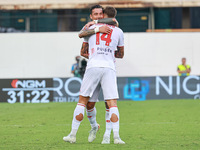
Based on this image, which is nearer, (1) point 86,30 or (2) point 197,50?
(1) point 86,30

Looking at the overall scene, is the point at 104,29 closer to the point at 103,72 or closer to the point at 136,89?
the point at 103,72

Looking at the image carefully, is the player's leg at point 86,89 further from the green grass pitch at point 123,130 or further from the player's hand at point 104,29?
the player's hand at point 104,29

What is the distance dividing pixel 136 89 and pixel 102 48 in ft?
41.6

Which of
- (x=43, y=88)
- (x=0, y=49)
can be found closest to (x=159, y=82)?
(x=43, y=88)

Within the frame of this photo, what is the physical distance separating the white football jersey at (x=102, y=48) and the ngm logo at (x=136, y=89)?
1247cm

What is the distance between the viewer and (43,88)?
19.2 m

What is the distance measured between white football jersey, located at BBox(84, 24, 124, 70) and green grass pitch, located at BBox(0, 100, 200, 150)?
111 cm

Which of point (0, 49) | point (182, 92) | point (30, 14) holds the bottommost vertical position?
point (182, 92)

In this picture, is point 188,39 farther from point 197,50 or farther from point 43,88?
point 43,88

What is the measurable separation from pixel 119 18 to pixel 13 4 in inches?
236

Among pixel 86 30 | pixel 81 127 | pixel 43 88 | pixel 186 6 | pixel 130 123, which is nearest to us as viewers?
pixel 86 30

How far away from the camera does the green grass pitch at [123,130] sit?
7015mm

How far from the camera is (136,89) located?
19.7 metres

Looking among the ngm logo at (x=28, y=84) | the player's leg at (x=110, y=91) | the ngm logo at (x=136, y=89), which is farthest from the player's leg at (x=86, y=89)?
the ngm logo at (x=136, y=89)
